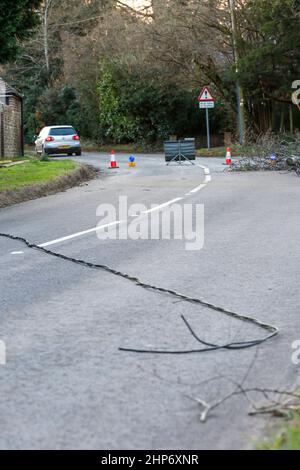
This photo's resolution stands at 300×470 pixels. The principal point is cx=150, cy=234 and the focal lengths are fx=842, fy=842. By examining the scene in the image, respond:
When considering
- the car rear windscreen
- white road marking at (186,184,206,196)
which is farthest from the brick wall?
white road marking at (186,184,206,196)

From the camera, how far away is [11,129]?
38.2m

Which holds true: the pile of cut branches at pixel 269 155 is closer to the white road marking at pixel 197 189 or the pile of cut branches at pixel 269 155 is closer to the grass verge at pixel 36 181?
the grass verge at pixel 36 181

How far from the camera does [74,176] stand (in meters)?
23.7

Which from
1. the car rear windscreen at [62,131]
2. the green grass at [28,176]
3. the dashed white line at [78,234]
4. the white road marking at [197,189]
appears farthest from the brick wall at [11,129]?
the dashed white line at [78,234]

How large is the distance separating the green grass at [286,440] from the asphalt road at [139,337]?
96mm

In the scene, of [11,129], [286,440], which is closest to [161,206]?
[286,440]

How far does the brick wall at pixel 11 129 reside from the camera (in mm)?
35156

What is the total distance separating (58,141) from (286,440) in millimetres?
37099

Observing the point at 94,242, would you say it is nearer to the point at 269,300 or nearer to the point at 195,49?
the point at 269,300

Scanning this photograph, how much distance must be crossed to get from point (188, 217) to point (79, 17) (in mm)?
47575

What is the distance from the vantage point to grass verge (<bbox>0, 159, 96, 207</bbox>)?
18.2m

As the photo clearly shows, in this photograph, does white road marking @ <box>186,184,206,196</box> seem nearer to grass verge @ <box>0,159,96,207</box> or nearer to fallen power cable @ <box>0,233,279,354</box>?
grass verge @ <box>0,159,96,207</box>

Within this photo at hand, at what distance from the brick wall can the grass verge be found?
361 inches
